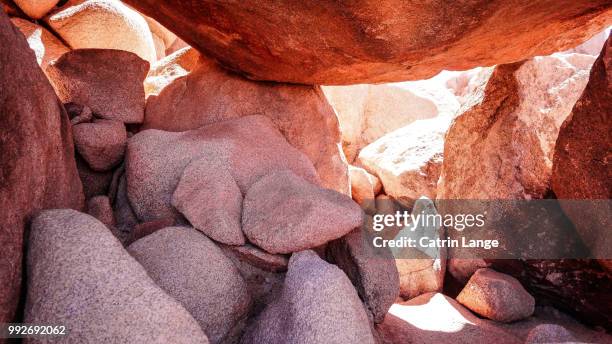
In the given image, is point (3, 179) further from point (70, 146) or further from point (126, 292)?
point (70, 146)

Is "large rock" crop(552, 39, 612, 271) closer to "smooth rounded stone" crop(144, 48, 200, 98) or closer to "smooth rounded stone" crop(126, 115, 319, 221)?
"smooth rounded stone" crop(126, 115, 319, 221)

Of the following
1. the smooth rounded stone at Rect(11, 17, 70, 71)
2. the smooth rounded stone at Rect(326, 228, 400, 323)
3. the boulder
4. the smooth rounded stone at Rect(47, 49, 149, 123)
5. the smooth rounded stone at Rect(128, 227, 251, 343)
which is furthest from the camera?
the boulder

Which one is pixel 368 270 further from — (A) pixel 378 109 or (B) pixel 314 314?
(A) pixel 378 109

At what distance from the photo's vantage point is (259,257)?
2.15 metres

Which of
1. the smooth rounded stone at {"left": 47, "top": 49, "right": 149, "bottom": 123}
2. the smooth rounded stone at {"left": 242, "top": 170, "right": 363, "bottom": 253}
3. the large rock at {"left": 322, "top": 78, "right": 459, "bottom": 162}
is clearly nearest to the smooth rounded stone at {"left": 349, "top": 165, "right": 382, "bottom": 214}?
the large rock at {"left": 322, "top": 78, "right": 459, "bottom": 162}

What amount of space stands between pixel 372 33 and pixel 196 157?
1.52m

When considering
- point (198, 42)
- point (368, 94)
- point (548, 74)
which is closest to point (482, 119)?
point (548, 74)

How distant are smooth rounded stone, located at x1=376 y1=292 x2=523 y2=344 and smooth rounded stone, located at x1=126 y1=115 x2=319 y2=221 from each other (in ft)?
4.32

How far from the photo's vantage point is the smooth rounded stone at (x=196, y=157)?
2570mm

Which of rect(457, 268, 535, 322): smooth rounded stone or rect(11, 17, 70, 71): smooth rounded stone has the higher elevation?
rect(11, 17, 70, 71): smooth rounded stone

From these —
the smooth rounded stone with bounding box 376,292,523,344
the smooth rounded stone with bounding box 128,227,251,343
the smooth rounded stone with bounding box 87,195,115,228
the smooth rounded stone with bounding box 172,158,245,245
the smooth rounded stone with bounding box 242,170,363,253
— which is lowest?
the smooth rounded stone with bounding box 376,292,523,344

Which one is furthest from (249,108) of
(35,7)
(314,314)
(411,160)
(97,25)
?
(35,7)

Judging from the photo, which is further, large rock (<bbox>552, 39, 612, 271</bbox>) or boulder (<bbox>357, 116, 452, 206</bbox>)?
boulder (<bbox>357, 116, 452, 206</bbox>)

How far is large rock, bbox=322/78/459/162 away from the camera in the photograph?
273 inches
